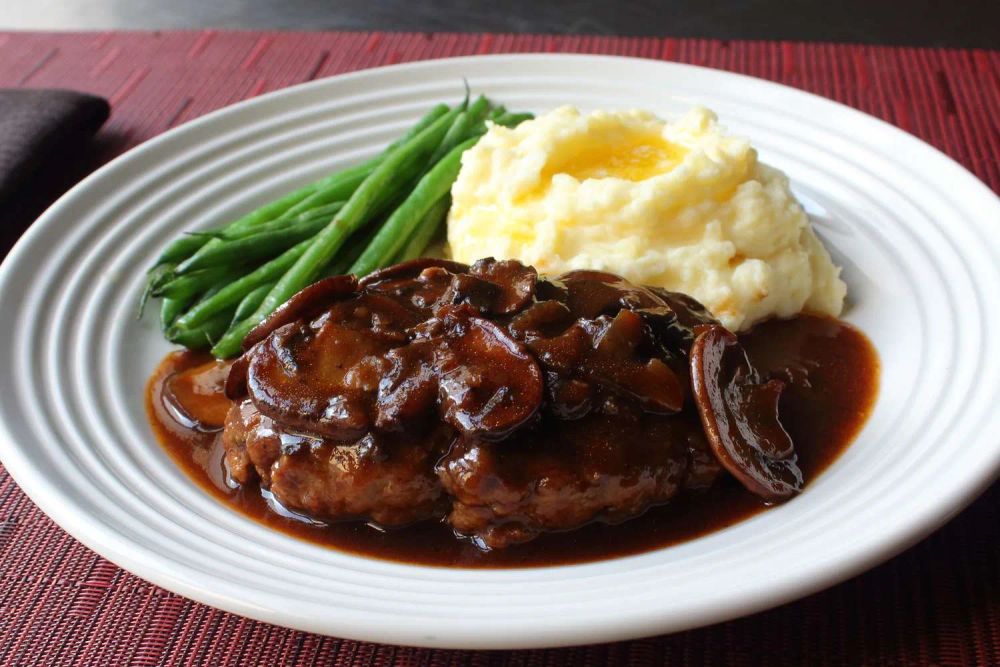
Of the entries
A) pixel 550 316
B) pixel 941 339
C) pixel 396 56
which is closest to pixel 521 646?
pixel 550 316

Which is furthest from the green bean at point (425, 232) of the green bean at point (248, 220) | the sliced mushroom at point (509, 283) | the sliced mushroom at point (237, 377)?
the sliced mushroom at point (237, 377)

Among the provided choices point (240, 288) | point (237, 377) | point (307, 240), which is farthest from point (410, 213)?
point (237, 377)

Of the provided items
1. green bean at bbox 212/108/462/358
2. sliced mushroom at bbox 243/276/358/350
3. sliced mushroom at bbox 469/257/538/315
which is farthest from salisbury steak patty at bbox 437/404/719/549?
green bean at bbox 212/108/462/358

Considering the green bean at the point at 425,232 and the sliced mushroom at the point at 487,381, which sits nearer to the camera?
the sliced mushroom at the point at 487,381

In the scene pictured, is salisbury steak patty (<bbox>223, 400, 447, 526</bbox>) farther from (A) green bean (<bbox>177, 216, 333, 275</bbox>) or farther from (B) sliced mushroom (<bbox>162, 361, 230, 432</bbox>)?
(A) green bean (<bbox>177, 216, 333, 275</bbox>)

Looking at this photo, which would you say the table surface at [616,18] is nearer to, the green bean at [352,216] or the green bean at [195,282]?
the green bean at [352,216]

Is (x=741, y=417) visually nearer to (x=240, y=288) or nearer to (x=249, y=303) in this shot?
(x=249, y=303)
